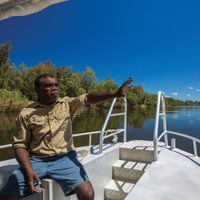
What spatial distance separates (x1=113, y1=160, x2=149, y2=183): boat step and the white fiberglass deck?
0.35 m

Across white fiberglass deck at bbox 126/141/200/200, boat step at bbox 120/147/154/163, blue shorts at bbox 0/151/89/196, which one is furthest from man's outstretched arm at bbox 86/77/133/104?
boat step at bbox 120/147/154/163

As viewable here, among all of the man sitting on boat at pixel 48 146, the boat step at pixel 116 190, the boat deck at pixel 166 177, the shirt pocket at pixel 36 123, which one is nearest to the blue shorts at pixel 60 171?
the man sitting on boat at pixel 48 146

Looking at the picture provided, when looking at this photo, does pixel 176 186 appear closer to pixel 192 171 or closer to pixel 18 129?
pixel 192 171

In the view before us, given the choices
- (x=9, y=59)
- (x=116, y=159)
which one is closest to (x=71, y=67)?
(x=9, y=59)

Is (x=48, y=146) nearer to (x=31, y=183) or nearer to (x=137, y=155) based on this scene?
(x=31, y=183)

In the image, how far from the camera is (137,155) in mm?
3576

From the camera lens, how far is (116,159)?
3.58 metres

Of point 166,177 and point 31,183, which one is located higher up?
point 31,183

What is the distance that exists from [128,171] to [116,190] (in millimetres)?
356

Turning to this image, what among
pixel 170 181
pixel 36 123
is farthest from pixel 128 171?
pixel 36 123

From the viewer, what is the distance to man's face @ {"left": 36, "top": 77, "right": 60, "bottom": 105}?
6.02 feet

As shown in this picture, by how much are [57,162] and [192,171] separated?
1.62m

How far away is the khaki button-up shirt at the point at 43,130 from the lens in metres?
1.72

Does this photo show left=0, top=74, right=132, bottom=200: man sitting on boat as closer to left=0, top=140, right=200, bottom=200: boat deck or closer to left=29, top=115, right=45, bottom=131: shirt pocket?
left=29, top=115, right=45, bottom=131: shirt pocket
